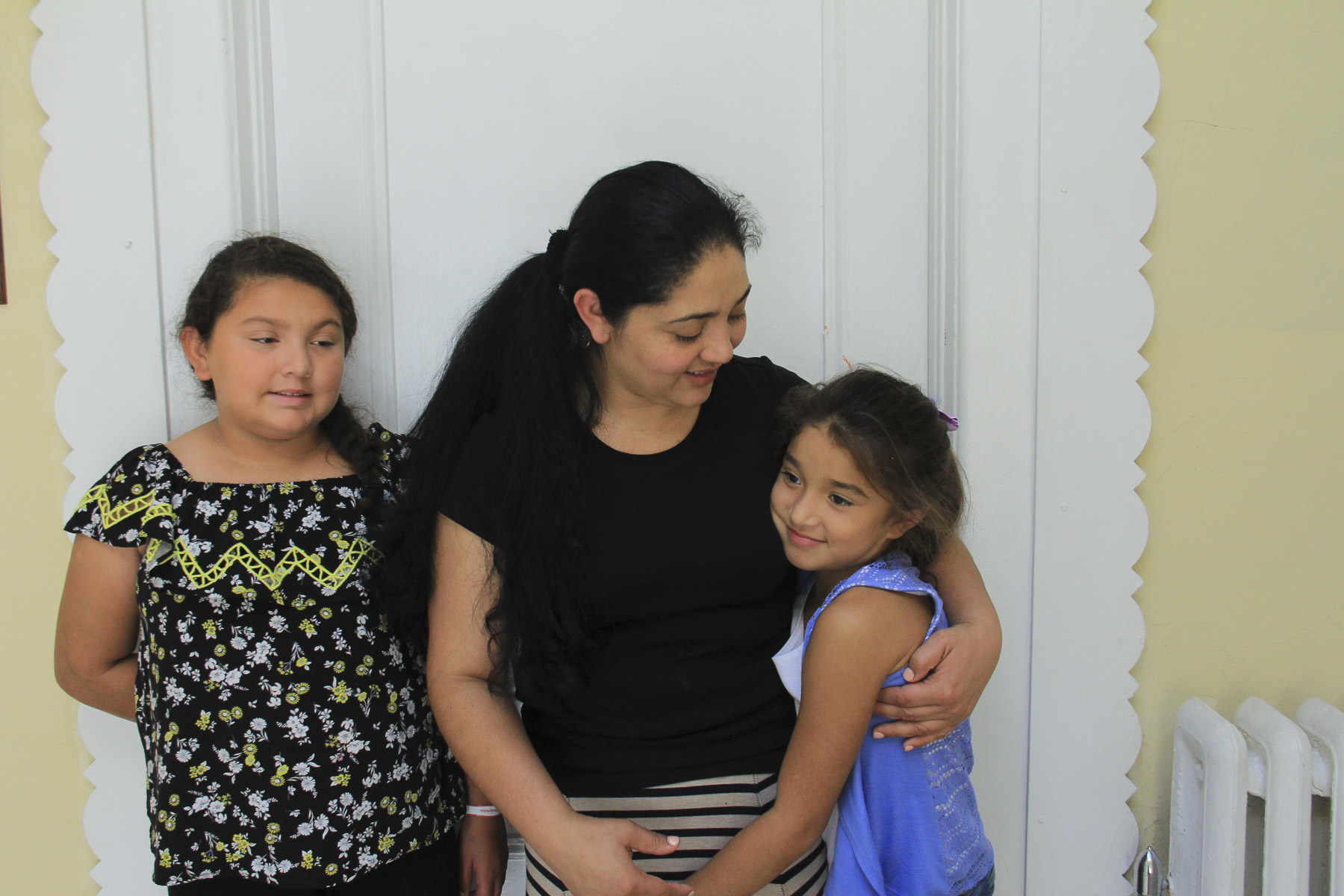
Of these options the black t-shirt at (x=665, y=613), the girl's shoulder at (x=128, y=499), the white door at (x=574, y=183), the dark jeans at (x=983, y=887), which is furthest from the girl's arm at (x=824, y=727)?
the girl's shoulder at (x=128, y=499)

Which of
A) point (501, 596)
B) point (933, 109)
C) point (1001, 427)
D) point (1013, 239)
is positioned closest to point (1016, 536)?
point (1001, 427)

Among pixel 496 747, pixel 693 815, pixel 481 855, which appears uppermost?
pixel 496 747

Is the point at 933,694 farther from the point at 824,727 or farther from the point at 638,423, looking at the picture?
the point at 638,423

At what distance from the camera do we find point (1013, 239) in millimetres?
1409

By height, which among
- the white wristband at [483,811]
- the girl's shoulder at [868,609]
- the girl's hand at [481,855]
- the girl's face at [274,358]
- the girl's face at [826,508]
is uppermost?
the girl's face at [274,358]

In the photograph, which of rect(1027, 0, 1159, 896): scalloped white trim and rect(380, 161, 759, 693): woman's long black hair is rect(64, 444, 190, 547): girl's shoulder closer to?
rect(380, 161, 759, 693): woman's long black hair

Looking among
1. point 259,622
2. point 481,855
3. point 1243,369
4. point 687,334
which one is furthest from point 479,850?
point 1243,369

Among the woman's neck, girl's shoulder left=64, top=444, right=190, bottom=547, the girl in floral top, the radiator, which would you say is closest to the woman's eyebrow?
the woman's neck

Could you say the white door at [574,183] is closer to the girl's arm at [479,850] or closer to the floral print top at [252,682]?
the floral print top at [252,682]

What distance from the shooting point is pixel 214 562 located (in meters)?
1.12

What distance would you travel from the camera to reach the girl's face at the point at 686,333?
1.05 m

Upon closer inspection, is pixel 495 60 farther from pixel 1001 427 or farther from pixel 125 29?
pixel 1001 427

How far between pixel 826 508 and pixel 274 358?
30.0 inches

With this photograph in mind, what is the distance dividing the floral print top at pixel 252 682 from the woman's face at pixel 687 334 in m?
0.47
